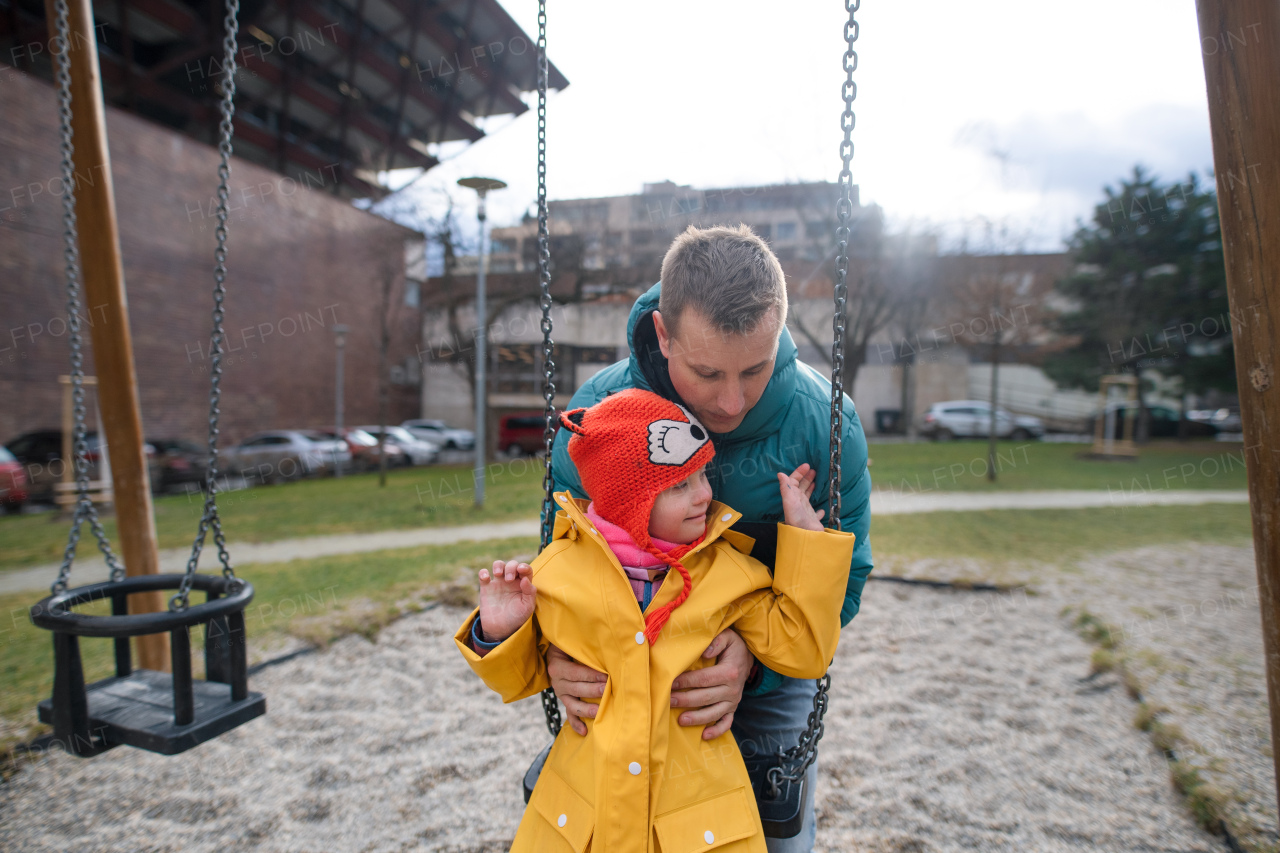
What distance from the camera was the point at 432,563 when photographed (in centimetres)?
644

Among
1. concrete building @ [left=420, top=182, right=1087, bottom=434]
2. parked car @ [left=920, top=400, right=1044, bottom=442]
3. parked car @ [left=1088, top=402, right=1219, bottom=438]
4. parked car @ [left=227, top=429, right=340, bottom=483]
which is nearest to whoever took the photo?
concrete building @ [left=420, top=182, right=1087, bottom=434]

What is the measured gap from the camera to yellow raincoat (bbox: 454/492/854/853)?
54.7 inches

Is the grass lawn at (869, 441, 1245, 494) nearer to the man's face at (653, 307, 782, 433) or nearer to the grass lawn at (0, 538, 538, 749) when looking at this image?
the grass lawn at (0, 538, 538, 749)

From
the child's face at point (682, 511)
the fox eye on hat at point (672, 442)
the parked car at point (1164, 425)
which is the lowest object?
the parked car at point (1164, 425)

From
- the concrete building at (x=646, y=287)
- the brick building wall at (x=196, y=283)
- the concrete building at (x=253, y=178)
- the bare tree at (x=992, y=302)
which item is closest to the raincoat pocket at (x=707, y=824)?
the concrete building at (x=646, y=287)

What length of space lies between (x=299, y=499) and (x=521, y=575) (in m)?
11.7

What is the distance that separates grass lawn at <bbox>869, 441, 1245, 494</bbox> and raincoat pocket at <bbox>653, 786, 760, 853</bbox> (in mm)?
10888

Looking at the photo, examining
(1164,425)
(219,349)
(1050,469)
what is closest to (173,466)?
(219,349)

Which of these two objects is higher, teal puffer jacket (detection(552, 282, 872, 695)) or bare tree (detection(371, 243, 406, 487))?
bare tree (detection(371, 243, 406, 487))

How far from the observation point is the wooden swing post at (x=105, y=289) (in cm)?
284

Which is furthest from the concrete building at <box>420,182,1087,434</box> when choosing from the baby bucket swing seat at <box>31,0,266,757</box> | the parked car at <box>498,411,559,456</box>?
the baby bucket swing seat at <box>31,0,266,757</box>

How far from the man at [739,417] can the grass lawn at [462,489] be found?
765 centimetres

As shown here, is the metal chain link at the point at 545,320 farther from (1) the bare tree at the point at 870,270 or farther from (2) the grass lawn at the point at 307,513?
(1) the bare tree at the point at 870,270

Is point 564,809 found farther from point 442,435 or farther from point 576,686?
point 442,435
